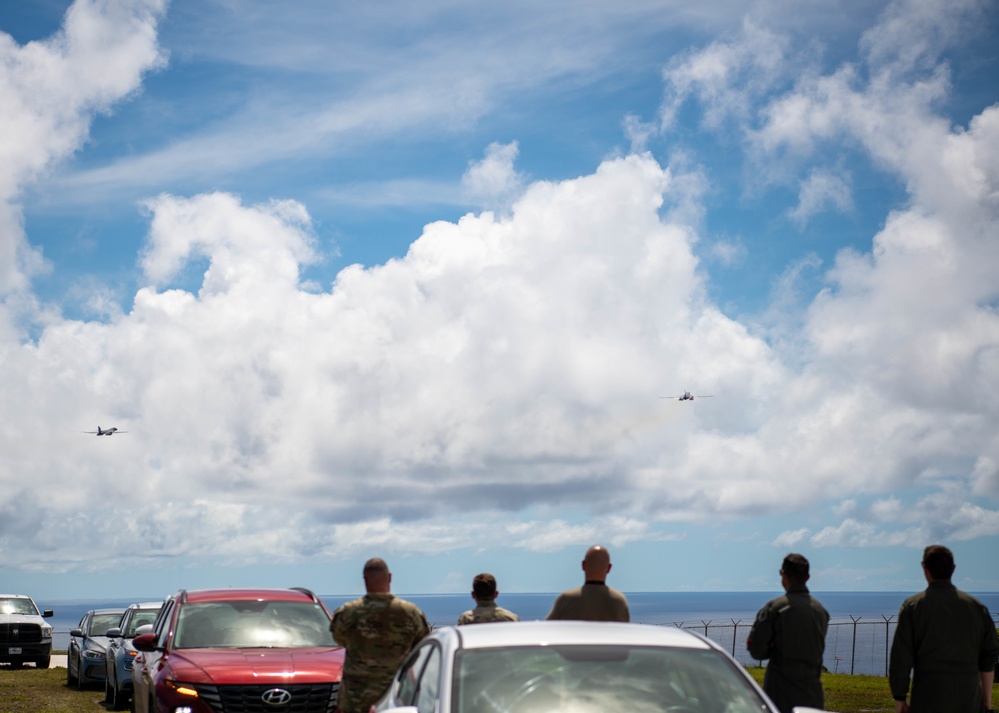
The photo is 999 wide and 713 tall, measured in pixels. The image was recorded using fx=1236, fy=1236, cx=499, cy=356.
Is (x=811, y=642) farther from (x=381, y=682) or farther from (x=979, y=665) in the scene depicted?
(x=381, y=682)

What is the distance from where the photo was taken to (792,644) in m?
8.99

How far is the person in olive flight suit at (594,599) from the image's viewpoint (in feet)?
29.8

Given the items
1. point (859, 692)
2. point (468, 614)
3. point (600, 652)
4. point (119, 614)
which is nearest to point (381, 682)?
point (468, 614)

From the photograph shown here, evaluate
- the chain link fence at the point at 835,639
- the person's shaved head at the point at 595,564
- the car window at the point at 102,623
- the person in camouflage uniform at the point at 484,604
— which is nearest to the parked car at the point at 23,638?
the car window at the point at 102,623

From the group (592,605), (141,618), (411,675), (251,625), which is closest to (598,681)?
(411,675)

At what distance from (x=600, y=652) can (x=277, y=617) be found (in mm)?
7438

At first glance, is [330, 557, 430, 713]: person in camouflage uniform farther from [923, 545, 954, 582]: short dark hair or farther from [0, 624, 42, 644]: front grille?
[0, 624, 42, 644]: front grille

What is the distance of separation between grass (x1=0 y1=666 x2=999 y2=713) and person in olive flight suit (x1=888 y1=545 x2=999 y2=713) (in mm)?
11257

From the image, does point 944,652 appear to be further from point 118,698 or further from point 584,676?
point 118,698

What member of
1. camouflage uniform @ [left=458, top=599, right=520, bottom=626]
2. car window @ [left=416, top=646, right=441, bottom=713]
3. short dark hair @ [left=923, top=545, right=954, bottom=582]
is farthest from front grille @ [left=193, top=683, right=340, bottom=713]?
short dark hair @ [left=923, top=545, right=954, bottom=582]

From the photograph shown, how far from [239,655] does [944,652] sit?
6.39 metres

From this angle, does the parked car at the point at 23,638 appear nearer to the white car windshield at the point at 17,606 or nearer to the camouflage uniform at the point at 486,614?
the white car windshield at the point at 17,606

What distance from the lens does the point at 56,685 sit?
26531 mm

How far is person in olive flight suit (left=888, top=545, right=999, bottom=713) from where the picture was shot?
8.49m
